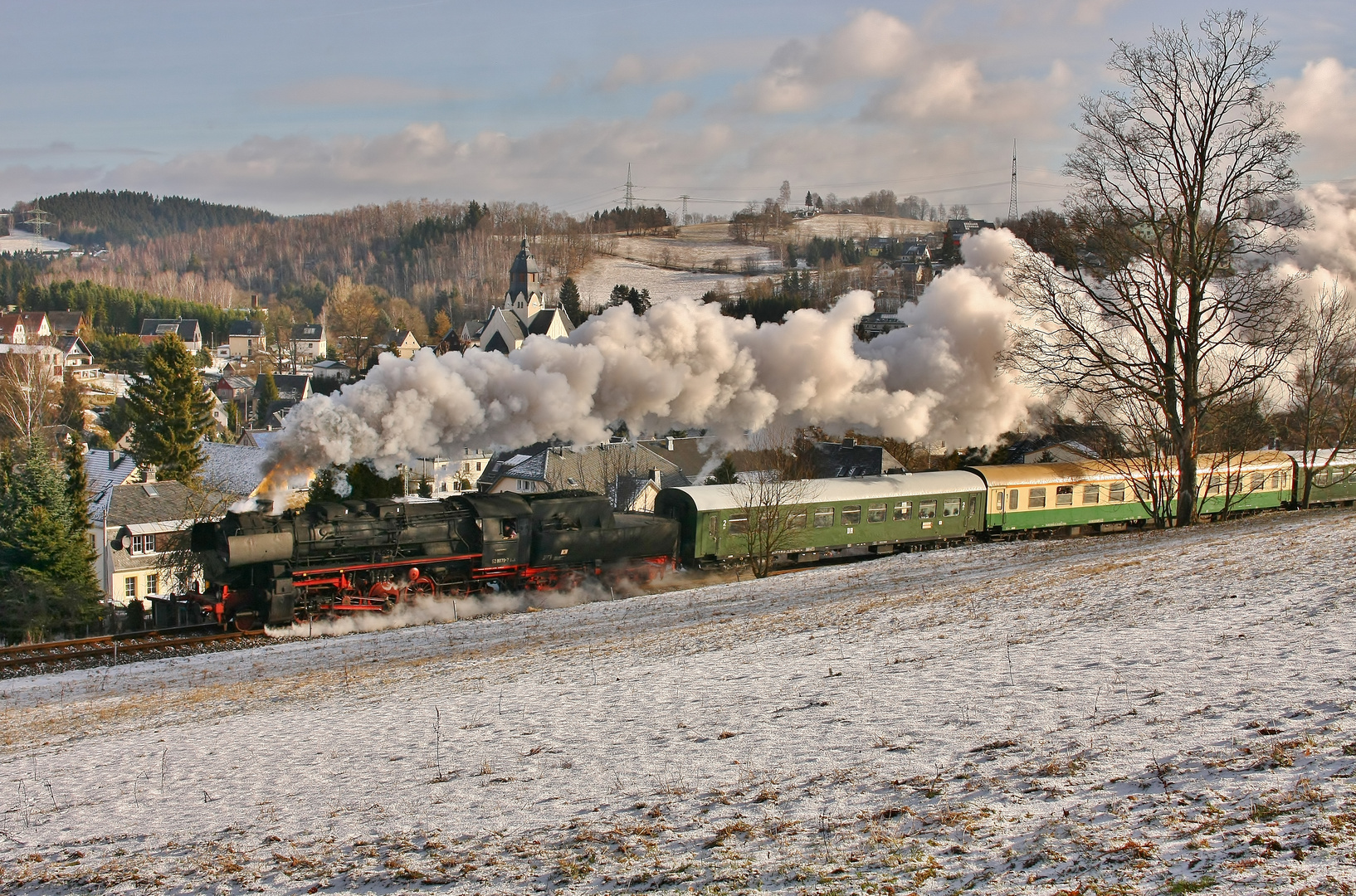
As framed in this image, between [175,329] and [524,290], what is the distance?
61936 millimetres

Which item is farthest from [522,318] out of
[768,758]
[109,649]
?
[768,758]

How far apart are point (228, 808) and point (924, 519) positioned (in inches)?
1034

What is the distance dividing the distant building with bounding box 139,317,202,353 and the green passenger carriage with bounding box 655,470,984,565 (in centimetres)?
15400

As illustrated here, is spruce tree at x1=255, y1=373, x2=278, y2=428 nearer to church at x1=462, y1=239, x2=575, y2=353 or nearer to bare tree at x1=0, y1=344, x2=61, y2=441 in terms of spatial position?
bare tree at x1=0, y1=344, x2=61, y2=441

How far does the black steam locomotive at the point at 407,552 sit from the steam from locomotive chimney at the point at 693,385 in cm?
171

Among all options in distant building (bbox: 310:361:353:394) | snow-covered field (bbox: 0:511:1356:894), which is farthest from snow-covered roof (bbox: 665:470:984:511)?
distant building (bbox: 310:361:353:394)

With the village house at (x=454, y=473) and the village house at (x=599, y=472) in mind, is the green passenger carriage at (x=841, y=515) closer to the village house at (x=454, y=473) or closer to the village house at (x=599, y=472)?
the village house at (x=599, y=472)

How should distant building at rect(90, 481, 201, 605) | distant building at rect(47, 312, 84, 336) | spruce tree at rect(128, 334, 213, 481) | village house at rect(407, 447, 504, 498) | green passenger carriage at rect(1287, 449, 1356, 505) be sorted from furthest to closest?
distant building at rect(47, 312, 84, 336) < village house at rect(407, 447, 504, 498) < spruce tree at rect(128, 334, 213, 481) < distant building at rect(90, 481, 201, 605) < green passenger carriage at rect(1287, 449, 1356, 505)

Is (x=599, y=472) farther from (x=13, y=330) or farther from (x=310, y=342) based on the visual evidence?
(x=310, y=342)

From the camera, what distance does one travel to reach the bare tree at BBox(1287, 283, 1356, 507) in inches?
1457

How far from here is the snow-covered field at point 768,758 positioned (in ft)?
25.8

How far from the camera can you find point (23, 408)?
6938cm

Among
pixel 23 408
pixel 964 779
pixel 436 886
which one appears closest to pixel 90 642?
pixel 436 886

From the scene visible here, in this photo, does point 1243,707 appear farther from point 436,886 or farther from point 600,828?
point 436,886
